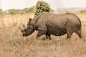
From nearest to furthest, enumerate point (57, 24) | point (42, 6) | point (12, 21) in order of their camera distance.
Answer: point (57, 24) → point (42, 6) → point (12, 21)

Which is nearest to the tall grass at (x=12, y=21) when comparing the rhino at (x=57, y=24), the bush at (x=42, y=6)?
the bush at (x=42, y=6)

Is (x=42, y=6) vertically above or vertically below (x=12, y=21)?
above

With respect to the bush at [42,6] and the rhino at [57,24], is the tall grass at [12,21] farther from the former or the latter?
the rhino at [57,24]

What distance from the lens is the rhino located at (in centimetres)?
731

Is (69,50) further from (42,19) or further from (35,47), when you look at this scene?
(42,19)

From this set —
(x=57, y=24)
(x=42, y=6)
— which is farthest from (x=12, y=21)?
(x=57, y=24)

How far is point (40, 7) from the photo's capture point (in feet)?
39.1

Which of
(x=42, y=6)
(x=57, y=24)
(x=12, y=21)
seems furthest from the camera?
(x=12, y=21)

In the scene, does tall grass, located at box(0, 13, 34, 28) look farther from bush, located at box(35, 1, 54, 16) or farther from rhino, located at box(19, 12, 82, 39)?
rhino, located at box(19, 12, 82, 39)

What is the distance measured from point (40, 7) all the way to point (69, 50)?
6.39 metres

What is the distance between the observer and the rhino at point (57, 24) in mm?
7309

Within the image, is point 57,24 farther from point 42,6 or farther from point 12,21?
point 12,21

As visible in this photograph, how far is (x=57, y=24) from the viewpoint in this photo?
→ 7.53 metres

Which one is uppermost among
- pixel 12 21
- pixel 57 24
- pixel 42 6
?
pixel 42 6
